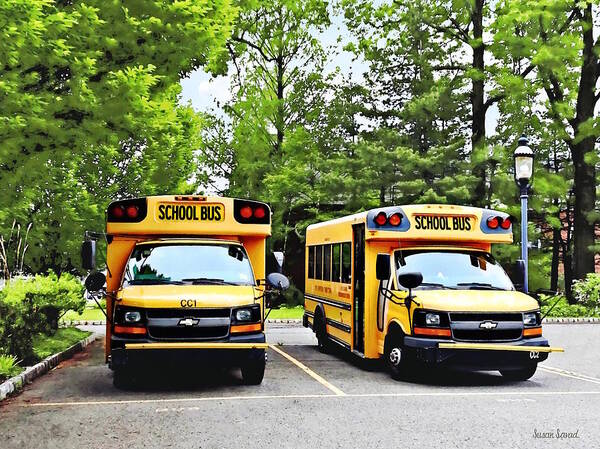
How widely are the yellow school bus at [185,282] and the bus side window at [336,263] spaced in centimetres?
224

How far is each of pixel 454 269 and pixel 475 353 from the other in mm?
1700

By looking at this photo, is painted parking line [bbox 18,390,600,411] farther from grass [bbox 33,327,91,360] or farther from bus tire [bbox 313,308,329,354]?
bus tire [bbox 313,308,329,354]

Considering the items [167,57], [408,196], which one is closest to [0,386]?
[167,57]

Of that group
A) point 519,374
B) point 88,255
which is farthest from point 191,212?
point 519,374

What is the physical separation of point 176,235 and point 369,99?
22343mm

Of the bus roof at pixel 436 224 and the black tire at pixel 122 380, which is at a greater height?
the bus roof at pixel 436 224

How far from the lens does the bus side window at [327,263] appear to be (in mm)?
15109

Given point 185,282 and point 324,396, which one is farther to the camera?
point 185,282

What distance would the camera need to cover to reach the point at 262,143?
3288 centimetres

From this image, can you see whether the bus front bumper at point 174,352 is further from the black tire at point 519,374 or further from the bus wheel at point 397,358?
the black tire at point 519,374

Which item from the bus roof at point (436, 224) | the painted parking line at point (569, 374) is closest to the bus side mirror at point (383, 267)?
the bus roof at point (436, 224)

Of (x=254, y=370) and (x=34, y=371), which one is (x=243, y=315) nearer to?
(x=254, y=370)

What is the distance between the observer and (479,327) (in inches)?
423

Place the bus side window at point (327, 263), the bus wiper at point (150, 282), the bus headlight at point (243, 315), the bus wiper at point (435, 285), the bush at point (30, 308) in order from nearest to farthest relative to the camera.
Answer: the bus headlight at point (243, 315)
the bus wiper at point (150, 282)
the bus wiper at point (435, 285)
the bush at point (30, 308)
the bus side window at point (327, 263)
